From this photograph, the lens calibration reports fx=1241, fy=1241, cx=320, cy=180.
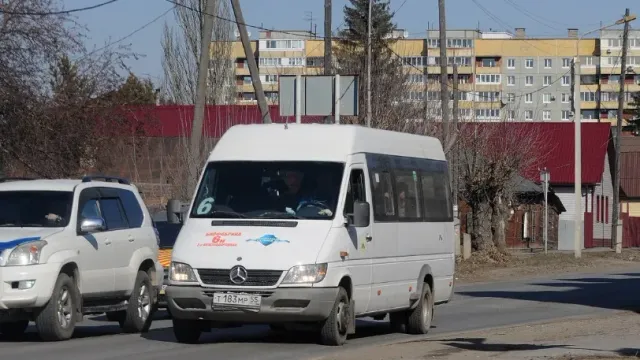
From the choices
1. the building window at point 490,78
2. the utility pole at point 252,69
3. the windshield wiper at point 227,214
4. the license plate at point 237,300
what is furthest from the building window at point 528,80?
the license plate at point 237,300

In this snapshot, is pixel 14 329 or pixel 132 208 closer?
pixel 14 329

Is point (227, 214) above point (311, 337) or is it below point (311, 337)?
above

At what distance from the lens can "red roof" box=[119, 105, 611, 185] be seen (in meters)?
41.6

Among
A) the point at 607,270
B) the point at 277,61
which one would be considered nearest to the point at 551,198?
the point at 607,270

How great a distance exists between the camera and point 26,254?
14.0 meters

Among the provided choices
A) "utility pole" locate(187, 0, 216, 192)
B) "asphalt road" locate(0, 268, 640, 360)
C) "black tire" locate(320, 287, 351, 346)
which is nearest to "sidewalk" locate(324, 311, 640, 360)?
"black tire" locate(320, 287, 351, 346)

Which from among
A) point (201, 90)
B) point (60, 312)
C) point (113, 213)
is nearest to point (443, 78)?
point (201, 90)

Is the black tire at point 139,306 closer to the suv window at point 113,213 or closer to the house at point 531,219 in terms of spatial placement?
the suv window at point 113,213

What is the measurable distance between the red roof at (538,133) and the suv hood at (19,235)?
724 inches

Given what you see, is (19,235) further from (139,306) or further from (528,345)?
(528,345)

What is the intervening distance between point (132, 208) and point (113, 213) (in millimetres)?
661

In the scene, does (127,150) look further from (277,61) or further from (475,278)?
(277,61)

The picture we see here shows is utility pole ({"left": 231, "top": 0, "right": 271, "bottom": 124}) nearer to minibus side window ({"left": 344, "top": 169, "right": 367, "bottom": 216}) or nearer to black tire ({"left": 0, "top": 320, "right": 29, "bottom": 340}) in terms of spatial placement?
black tire ({"left": 0, "top": 320, "right": 29, "bottom": 340})

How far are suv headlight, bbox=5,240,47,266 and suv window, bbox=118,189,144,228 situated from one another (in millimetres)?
2646
